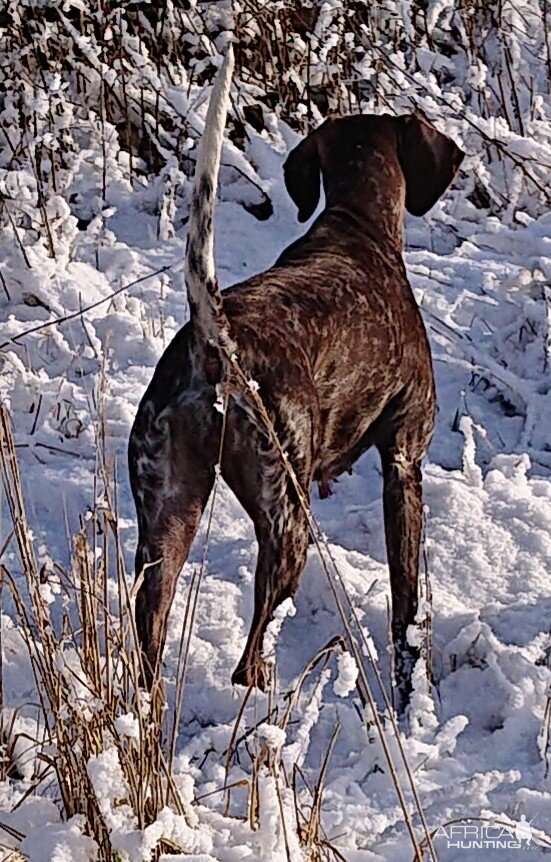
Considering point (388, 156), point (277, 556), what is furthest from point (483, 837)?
point (388, 156)

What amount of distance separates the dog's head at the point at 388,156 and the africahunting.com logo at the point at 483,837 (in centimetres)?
215

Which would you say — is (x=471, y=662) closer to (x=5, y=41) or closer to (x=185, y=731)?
(x=185, y=731)

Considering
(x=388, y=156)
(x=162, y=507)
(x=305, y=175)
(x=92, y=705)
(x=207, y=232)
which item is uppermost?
(x=388, y=156)

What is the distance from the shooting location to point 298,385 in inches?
123

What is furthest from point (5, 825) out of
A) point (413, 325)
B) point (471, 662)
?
point (413, 325)

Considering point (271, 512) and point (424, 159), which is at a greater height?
point (424, 159)

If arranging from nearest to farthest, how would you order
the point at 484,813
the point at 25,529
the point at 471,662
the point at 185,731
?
1. the point at 25,529
2. the point at 484,813
3. the point at 185,731
4. the point at 471,662

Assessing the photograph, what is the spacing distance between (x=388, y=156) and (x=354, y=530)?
1.18m

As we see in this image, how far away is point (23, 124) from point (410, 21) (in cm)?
226

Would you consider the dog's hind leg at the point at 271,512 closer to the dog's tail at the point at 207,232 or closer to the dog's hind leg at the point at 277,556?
the dog's hind leg at the point at 277,556

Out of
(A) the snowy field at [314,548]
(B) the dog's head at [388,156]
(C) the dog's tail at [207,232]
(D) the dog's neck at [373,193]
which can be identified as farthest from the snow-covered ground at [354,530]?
(B) the dog's head at [388,156]

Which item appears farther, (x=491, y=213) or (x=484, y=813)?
(x=491, y=213)

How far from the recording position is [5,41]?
6789 millimetres

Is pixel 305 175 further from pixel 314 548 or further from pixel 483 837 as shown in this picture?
pixel 483 837
